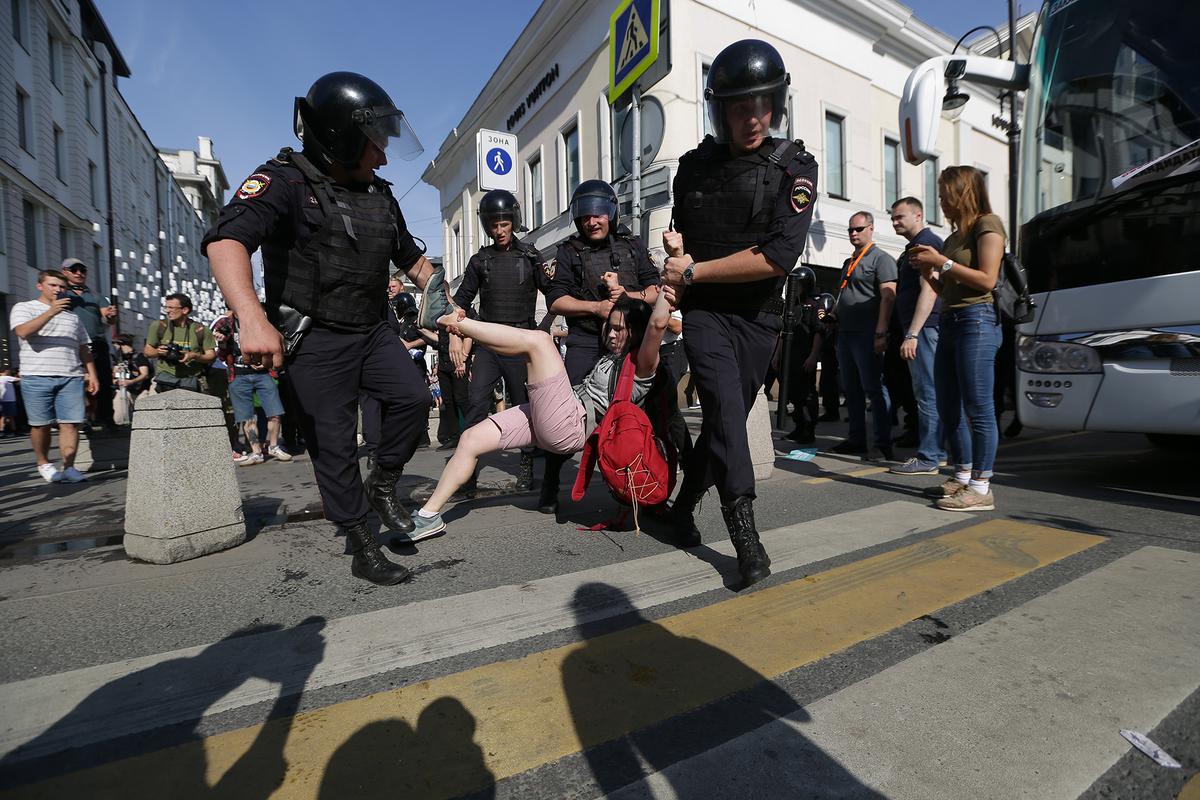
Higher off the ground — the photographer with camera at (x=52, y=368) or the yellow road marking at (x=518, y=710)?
the photographer with camera at (x=52, y=368)

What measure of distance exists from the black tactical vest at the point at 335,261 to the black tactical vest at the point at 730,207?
4.46ft

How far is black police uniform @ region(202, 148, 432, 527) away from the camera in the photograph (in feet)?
7.91

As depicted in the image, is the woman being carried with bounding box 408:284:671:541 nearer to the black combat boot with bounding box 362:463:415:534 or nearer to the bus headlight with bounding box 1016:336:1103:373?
the black combat boot with bounding box 362:463:415:534

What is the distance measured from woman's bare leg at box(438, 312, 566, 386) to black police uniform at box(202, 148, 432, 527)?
317 mm

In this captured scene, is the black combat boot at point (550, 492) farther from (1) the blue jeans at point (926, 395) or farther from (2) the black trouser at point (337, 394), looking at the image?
(1) the blue jeans at point (926, 395)

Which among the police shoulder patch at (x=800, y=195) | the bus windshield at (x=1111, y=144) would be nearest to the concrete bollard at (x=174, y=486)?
the police shoulder patch at (x=800, y=195)

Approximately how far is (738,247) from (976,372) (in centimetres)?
196

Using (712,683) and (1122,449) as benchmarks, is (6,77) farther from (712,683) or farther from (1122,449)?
(1122,449)

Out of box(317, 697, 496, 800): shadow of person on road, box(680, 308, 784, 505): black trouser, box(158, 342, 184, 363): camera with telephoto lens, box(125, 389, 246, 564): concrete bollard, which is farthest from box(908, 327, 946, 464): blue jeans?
box(158, 342, 184, 363): camera with telephoto lens

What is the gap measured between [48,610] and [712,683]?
2.43 metres

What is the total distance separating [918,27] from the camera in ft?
49.3

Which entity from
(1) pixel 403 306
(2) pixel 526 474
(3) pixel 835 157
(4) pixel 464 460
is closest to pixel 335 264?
(1) pixel 403 306

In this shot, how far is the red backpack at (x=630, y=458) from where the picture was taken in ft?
9.01

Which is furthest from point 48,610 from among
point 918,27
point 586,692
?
point 918,27
